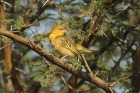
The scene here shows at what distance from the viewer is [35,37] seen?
4332 millimetres

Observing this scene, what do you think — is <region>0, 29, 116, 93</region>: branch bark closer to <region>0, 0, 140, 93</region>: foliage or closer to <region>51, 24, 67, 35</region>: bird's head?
<region>0, 0, 140, 93</region>: foliage

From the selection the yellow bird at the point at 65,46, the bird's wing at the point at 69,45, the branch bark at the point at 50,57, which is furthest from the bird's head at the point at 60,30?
the branch bark at the point at 50,57

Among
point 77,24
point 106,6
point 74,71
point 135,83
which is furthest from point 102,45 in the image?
point 74,71

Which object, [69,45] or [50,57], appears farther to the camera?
[69,45]

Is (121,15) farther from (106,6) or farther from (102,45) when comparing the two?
(106,6)

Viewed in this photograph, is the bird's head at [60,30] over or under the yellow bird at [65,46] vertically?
over

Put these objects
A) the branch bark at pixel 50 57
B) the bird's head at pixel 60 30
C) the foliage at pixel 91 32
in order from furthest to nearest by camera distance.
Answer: the bird's head at pixel 60 30
the foliage at pixel 91 32
the branch bark at pixel 50 57

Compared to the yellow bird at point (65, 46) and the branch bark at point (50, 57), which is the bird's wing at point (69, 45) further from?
the branch bark at point (50, 57)

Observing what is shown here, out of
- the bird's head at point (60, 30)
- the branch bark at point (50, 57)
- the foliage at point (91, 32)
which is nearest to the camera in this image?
the branch bark at point (50, 57)

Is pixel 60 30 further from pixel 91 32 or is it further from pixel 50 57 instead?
pixel 50 57

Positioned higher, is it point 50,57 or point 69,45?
point 50,57

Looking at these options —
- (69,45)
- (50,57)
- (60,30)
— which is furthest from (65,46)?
(50,57)

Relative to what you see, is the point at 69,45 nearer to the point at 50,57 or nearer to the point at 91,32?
the point at 91,32

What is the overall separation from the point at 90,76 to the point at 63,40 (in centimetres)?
93
